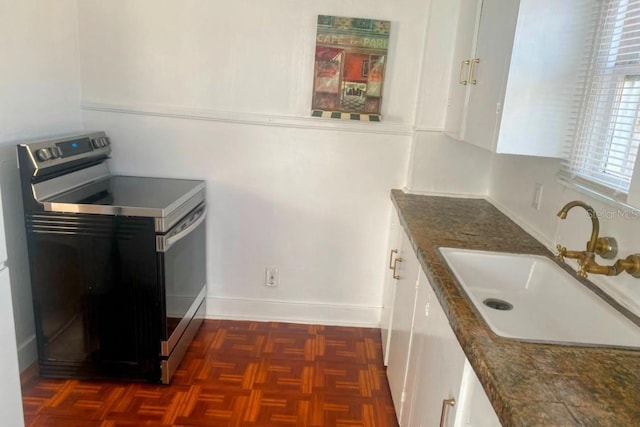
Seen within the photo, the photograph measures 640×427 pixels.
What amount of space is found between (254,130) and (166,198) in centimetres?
70

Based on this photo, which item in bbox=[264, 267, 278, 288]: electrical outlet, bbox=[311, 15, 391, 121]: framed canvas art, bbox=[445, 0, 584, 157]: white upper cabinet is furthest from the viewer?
bbox=[264, 267, 278, 288]: electrical outlet

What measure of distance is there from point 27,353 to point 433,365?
2.04 meters

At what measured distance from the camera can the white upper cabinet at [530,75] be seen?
5.23 feet

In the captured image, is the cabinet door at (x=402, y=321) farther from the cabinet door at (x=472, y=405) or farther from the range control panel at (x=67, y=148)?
the range control panel at (x=67, y=148)

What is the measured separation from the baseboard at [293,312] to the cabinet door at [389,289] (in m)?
0.13

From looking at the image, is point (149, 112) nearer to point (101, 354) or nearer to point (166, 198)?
point (166, 198)

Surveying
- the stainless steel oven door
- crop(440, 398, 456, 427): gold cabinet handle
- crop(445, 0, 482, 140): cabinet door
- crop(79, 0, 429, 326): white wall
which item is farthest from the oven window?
crop(445, 0, 482, 140): cabinet door

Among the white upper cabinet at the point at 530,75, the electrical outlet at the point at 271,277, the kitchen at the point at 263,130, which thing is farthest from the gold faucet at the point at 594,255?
the electrical outlet at the point at 271,277

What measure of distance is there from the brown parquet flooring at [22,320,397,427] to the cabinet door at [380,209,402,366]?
132 mm

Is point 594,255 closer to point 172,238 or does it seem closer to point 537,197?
point 537,197

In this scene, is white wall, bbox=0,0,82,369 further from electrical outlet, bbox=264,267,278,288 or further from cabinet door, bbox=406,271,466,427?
cabinet door, bbox=406,271,466,427

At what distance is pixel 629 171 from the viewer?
1.43 metres

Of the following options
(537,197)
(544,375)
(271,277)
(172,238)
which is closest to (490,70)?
(537,197)

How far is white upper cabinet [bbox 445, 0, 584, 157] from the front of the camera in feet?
5.23
